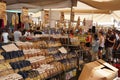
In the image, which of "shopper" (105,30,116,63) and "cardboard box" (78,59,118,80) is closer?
"cardboard box" (78,59,118,80)

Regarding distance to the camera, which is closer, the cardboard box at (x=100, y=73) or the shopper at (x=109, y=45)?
the cardboard box at (x=100, y=73)

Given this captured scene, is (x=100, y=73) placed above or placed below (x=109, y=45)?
above

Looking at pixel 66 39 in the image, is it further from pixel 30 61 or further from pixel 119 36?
pixel 119 36

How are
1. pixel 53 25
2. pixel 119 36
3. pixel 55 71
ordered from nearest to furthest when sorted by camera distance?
pixel 55 71, pixel 53 25, pixel 119 36

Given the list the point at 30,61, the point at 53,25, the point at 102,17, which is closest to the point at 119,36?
the point at 102,17

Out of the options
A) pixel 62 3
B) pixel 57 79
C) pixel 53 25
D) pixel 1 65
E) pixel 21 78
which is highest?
pixel 62 3

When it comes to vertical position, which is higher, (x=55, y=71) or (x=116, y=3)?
(x=116, y=3)

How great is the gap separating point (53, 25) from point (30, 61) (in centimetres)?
376

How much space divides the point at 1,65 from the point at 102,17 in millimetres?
10898

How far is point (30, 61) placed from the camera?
3.97 metres

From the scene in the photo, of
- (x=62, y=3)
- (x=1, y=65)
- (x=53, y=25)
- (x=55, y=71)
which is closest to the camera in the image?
(x=1, y=65)

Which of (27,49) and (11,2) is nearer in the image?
(27,49)

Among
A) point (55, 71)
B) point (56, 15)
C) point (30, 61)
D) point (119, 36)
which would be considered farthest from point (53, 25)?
point (119, 36)

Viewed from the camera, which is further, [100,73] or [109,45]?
[109,45]
